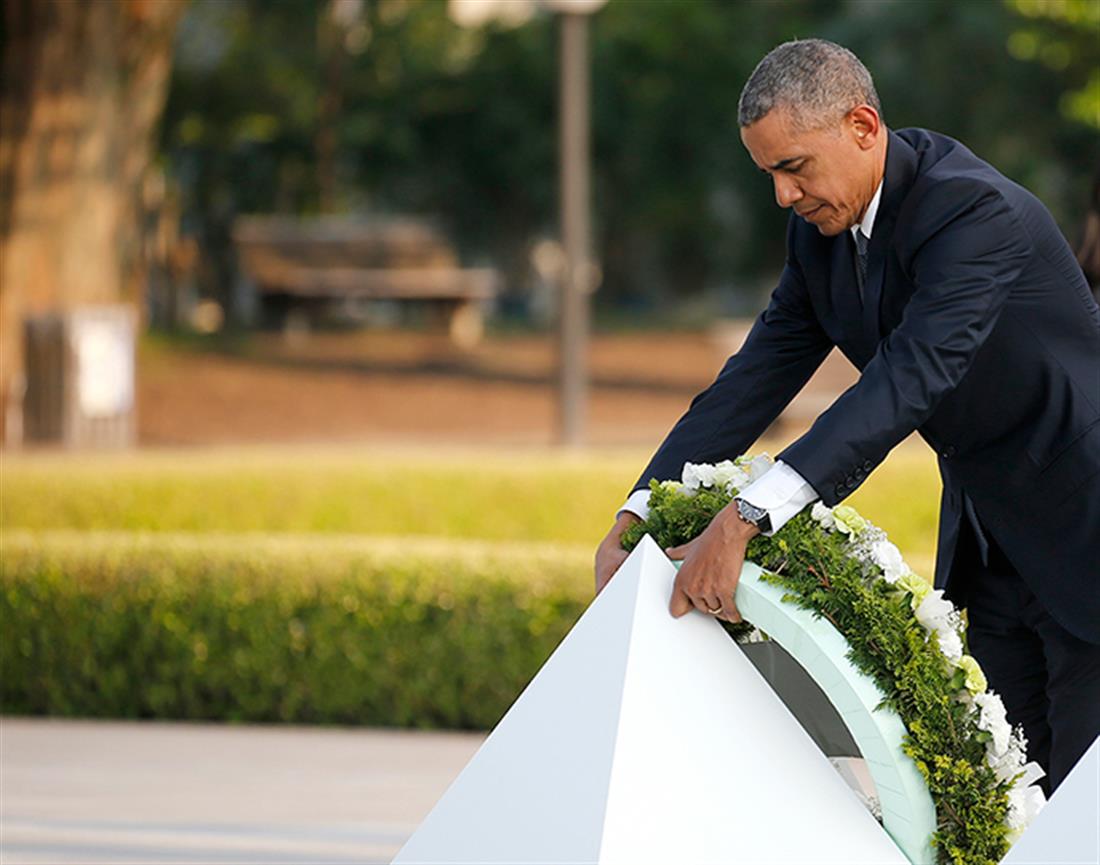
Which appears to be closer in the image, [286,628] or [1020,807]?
[1020,807]

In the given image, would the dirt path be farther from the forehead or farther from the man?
the forehead

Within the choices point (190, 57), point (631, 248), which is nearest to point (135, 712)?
point (190, 57)

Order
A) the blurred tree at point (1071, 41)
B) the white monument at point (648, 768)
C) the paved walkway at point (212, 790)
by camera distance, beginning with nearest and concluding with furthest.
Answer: the white monument at point (648, 768) → the paved walkway at point (212, 790) → the blurred tree at point (1071, 41)

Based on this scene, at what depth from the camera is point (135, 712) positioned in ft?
22.2

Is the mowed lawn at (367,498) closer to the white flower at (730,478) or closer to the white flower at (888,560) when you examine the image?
the white flower at (730,478)

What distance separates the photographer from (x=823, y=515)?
3.17 m

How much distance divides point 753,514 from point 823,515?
170mm

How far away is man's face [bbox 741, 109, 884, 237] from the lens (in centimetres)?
304

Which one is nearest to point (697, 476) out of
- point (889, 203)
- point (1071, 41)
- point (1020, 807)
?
point (889, 203)

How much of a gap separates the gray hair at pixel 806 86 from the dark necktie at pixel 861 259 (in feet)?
0.99

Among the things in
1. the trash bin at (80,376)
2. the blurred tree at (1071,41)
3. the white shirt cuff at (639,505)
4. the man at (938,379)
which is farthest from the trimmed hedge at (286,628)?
the blurred tree at (1071,41)

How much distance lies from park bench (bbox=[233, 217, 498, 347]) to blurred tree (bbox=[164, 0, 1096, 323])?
455 cm

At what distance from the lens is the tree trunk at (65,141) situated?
12.8 meters

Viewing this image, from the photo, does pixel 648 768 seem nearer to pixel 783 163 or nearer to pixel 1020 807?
pixel 1020 807
